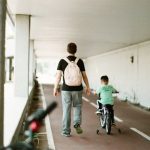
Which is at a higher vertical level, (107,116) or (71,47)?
(71,47)

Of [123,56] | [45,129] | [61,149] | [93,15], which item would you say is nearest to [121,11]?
[93,15]

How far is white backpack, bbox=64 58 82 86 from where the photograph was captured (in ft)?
26.1

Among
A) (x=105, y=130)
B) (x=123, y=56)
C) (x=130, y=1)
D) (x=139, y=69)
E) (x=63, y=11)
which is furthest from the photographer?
(x=123, y=56)

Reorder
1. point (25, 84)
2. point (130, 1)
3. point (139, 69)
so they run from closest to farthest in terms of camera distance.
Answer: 1. point (130, 1)
2. point (25, 84)
3. point (139, 69)

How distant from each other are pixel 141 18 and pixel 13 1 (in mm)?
3867

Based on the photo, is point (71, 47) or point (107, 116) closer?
point (71, 47)

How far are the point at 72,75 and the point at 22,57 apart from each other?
5.60 metres

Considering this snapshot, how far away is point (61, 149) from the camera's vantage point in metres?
7.23

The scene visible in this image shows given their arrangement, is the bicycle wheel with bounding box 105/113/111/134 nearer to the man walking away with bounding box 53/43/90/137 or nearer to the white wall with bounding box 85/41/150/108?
the man walking away with bounding box 53/43/90/137

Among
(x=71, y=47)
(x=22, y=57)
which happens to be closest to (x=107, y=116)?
(x=71, y=47)

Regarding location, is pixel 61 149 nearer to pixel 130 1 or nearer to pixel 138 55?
pixel 130 1

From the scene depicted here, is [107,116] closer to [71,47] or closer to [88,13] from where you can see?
[71,47]

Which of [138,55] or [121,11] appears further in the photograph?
[138,55]

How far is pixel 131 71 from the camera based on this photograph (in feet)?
69.3
